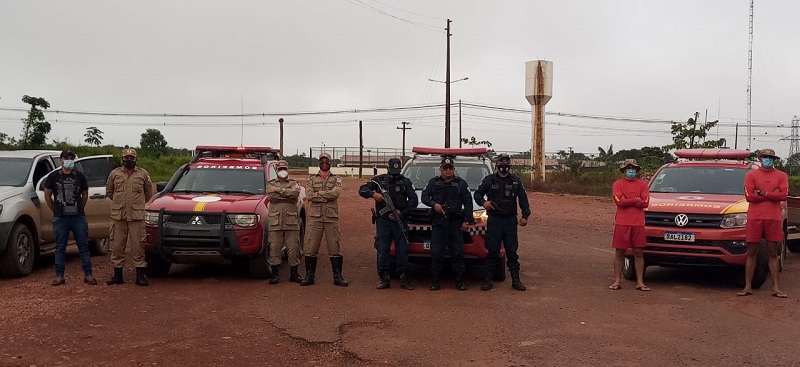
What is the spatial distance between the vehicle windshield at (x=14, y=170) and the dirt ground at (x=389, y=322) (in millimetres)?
1339

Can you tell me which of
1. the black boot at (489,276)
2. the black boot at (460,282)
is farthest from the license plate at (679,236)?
the black boot at (460,282)

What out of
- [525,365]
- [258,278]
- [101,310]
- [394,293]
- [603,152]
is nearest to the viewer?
[525,365]

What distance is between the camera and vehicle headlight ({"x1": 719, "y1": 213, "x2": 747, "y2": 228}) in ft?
29.6

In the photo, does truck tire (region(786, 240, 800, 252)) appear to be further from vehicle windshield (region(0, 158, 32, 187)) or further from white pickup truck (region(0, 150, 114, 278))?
vehicle windshield (region(0, 158, 32, 187))

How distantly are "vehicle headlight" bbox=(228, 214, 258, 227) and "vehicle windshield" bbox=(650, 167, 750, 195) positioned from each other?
603cm

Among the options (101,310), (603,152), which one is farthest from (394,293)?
(603,152)

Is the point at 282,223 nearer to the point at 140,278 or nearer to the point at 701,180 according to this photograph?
the point at 140,278

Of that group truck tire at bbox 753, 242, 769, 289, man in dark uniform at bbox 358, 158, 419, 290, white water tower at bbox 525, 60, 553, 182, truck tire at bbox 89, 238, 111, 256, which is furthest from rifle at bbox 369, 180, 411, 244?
white water tower at bbox 525, 60, 553, 182

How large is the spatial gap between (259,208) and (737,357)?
19.5 feet

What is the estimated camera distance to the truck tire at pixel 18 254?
29.3ft

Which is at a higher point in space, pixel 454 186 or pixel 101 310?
pixel 454 186

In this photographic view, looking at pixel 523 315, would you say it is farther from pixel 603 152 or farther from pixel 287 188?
pixel 603 152

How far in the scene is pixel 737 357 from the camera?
19.7 ft

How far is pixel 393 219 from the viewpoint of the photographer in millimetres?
8883
